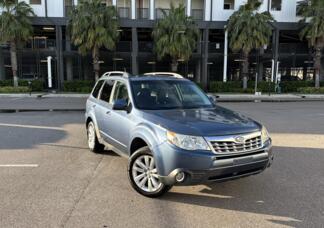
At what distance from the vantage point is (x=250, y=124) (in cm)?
439

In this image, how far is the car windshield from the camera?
507 centimetres

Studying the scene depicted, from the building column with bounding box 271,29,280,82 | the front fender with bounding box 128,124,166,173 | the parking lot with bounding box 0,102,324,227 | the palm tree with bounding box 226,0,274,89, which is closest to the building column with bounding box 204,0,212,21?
the palm tree with bounding box 226,0,274,89

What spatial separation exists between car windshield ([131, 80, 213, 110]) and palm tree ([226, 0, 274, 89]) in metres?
22.0

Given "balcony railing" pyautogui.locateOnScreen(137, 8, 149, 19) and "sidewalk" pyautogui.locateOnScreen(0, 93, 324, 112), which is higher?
"balcony railing" pyautogui.locateOnScreen(137, 8, 149, 19)

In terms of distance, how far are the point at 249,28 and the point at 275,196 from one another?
23.5 meters

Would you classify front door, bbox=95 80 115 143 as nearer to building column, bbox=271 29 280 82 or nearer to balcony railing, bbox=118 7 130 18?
balcony railing, bbox=118 7 130 18

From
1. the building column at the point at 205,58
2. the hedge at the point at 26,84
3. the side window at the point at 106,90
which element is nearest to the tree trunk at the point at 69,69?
the hedge at the point at 26,84

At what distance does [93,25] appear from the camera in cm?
2480

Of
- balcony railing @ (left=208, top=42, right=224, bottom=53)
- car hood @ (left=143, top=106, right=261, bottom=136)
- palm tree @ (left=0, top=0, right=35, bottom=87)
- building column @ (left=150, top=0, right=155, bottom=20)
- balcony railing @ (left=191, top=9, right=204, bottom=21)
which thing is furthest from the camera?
balcony railing @ (left=208, top=42, right=224, bottom=53)

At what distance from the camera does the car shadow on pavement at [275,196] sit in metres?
3.89

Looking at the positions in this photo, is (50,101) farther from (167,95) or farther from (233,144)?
(233,144)

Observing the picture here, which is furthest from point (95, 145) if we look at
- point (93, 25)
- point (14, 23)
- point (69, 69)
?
point (69, 69)

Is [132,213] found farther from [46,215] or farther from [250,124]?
[250,124]

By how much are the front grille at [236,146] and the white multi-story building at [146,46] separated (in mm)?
25214
